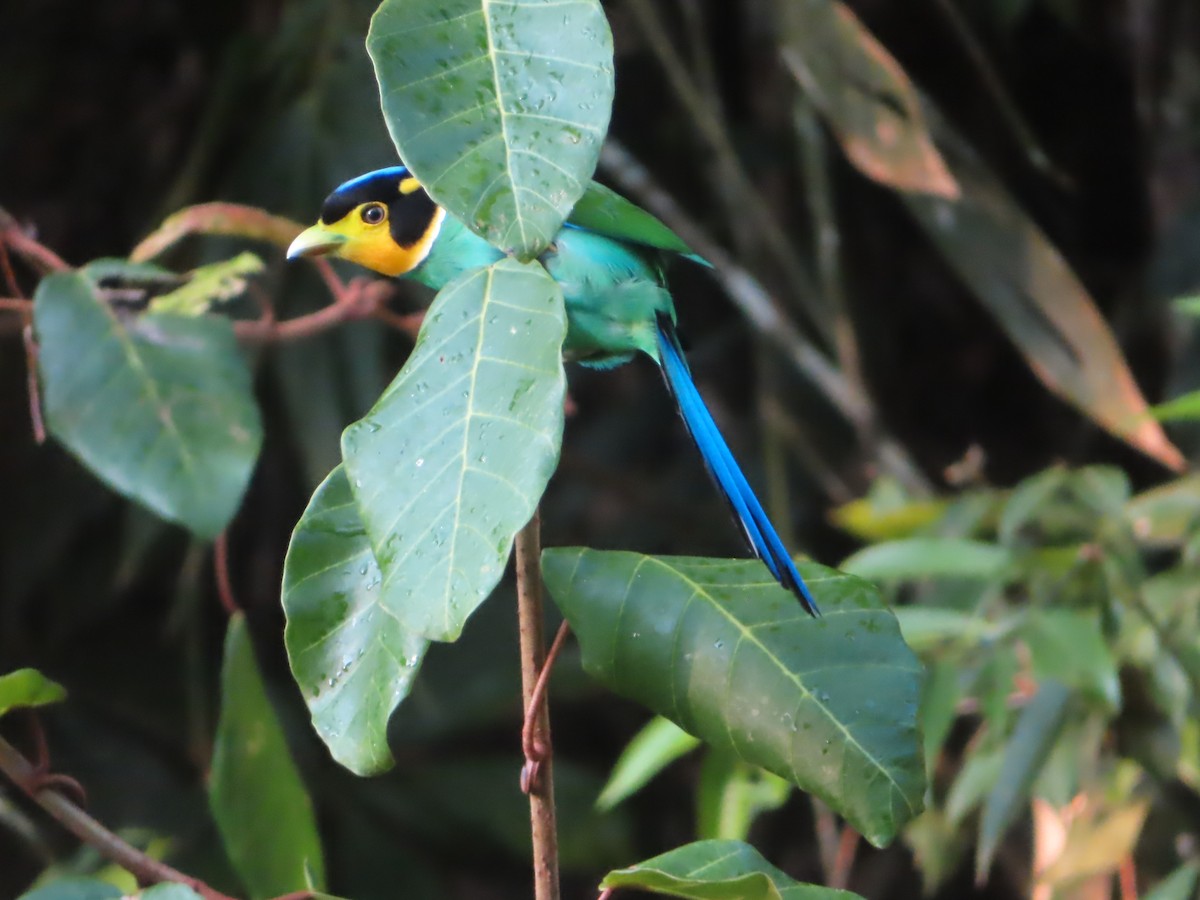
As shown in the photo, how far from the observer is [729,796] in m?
1.38

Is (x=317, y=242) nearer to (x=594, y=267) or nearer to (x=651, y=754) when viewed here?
(x=594, y=267)

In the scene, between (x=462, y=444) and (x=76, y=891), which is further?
(x=76, y=891)

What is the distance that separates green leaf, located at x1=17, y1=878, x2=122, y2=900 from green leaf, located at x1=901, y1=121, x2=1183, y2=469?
46.3 inches

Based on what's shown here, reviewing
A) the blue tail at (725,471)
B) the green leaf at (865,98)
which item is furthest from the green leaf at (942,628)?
the blue tail at (725,471)

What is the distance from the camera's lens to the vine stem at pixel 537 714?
1.98 ft

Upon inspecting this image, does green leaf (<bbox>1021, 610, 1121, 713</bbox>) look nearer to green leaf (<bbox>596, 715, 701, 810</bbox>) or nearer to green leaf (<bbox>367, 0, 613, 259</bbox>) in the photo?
green leaf (<bbox>596, 715, 701, 810</bbox>)

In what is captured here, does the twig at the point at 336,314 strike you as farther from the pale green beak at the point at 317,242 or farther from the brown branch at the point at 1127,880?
the brown branch at the point at 1127,880

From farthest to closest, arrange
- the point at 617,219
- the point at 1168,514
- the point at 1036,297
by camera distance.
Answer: the point at 1036,297
the point at 1168,514
the point at 617,219

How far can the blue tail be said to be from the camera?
69 centimetres

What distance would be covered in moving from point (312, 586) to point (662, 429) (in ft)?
7.45

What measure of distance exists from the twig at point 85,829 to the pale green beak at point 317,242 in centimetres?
43

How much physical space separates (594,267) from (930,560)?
24.5 inches

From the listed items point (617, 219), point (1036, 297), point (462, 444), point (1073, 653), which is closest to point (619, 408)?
point (1036, 297)

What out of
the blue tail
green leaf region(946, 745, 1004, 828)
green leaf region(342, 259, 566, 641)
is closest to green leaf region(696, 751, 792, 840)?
green leaf region(946, 745, 1004, 828)
